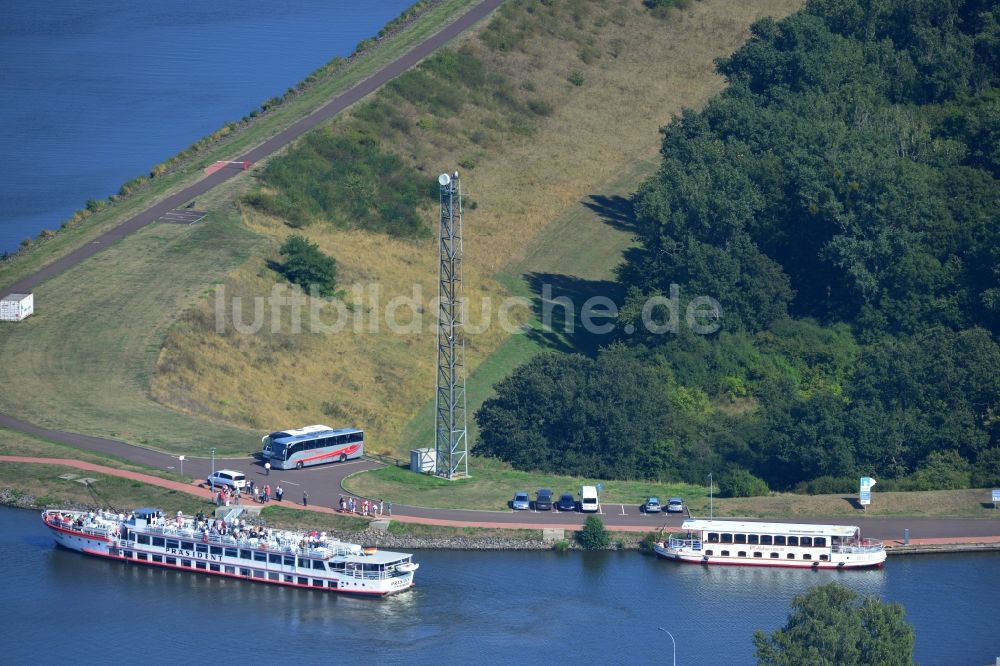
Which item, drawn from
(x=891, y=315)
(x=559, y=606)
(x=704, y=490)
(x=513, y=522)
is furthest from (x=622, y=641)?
(x=891, y=315)

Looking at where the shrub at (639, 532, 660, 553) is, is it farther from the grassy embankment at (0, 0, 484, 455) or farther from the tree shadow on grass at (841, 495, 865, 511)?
the grassy embankment at (0, 0, 484, 455)

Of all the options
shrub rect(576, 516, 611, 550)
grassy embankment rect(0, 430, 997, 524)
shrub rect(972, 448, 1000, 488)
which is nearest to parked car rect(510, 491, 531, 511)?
grassy embankment rect(0, 430, 997, 524)

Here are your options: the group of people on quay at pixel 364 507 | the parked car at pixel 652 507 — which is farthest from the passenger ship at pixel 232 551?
the parked car at pixel 652 507

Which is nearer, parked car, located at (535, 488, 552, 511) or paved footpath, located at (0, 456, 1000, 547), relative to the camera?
paved footpath, located at (0, 456, 1000, 547)

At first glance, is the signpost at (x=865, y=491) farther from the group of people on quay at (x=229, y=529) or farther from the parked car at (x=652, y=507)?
the group of people on quay at (x=229, y=529)

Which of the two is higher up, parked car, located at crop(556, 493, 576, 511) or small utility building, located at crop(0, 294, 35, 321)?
small utility building, located at crop(0, 294, 35, 321)
